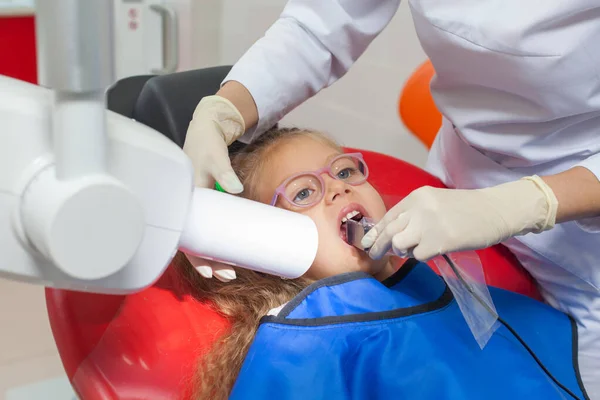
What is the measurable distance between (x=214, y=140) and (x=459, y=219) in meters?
0.46

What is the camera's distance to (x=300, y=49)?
1449mm

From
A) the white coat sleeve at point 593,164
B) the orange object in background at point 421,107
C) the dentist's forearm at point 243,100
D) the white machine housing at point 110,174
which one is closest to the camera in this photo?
the white machine housing at point 110,174

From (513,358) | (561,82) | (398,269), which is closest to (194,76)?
(398,269)

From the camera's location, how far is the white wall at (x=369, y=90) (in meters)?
2.50

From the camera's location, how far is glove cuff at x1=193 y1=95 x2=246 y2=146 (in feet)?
4.25

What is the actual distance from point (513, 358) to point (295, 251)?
0.46m

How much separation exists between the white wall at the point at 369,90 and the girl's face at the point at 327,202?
990 mm

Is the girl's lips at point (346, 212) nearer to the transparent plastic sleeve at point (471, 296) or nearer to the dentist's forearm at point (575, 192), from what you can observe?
the transparent plastic sleeve at point (471, 296)

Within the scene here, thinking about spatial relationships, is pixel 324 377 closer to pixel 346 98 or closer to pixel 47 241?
pixel 47 241

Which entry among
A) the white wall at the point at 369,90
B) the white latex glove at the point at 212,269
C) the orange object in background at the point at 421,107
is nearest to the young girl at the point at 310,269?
the white latex glove at the point at 212,269

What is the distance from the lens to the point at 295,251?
3.09ft

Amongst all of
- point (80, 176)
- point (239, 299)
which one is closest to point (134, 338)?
point (239, 299)

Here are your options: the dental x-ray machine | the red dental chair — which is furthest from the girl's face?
the dental x-ray machine

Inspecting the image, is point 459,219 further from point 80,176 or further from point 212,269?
point 80,176
